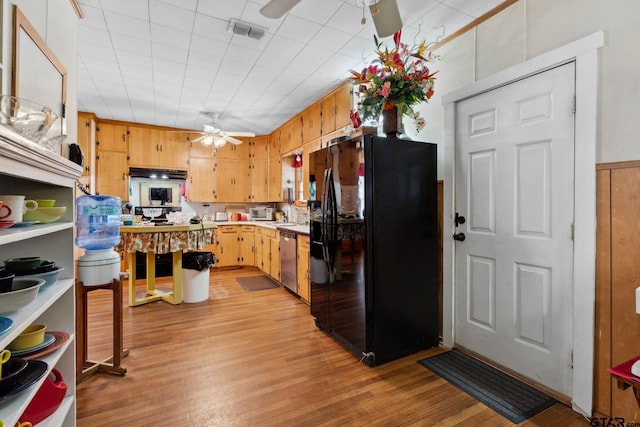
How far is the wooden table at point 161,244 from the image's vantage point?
3.42 m

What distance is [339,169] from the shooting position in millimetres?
2545

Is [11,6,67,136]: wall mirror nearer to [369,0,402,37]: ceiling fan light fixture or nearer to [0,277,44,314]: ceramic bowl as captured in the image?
[0,277,44,314]: ceramic bowl

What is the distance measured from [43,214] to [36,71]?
3.39ft

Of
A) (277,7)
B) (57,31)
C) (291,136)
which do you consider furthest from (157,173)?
(277,7)

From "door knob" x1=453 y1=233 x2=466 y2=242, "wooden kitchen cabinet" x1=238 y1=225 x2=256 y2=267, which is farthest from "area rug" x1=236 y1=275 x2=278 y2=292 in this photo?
"door knob" x1=453 y1=233 x2=466 y2=242

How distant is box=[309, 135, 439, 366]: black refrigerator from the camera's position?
2287 mm

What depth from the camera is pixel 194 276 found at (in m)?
3.81

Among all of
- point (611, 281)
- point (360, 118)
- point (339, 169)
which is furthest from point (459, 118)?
point (611, 281)

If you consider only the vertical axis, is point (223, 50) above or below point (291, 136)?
above

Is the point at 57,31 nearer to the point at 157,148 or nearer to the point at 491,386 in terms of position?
the point at 491,386

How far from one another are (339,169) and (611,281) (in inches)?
70.8

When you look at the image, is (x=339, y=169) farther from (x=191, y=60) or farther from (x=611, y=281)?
(x=191, y=60)

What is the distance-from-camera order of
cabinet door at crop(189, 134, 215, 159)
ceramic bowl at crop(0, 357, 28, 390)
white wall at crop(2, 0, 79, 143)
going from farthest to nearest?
cabinet door at crop(189, 134, 215, 159) < white wall at crop(2, 0, 79, 143) < ceramic bowl at crop(0, 357, 28, 390)

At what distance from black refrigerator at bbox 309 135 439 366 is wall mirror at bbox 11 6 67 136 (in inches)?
72.7
